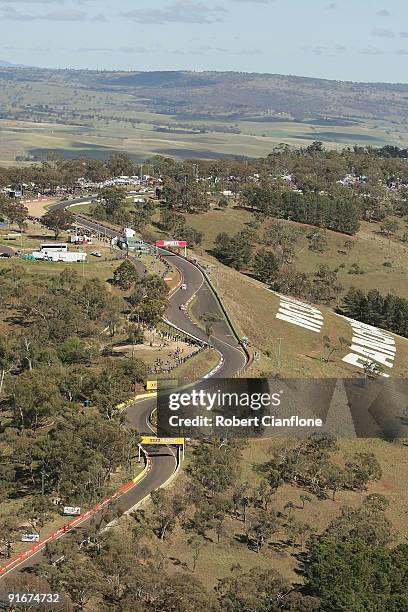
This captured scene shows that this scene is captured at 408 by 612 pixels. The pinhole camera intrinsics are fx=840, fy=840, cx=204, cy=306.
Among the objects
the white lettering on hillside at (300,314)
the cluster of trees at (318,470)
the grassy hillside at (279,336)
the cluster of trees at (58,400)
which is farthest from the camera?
the white lettering on hillside at (300,314)

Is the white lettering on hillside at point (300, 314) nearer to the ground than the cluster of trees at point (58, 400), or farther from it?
nearer to the ground

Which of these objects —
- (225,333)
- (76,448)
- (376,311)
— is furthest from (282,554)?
(376,311)

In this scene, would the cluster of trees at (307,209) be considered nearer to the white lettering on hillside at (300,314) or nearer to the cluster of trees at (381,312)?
the cluster of trees at (381,312)

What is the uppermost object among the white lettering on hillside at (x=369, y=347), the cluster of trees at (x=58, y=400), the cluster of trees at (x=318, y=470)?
the cluster of trees at (x=58, y=400)

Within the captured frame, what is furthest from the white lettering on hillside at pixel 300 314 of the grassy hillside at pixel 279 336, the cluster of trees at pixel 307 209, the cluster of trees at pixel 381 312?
the cluster of trees at pixel 307 209

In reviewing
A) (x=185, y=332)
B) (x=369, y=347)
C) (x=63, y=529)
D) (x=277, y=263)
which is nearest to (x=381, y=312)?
(x=369, y=347)

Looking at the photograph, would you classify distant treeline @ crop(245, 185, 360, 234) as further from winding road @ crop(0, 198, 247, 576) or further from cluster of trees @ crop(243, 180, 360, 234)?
winding road @ crop(0, 198, 247, 576)

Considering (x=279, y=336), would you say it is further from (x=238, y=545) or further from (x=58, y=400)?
(x=238, y=545)
